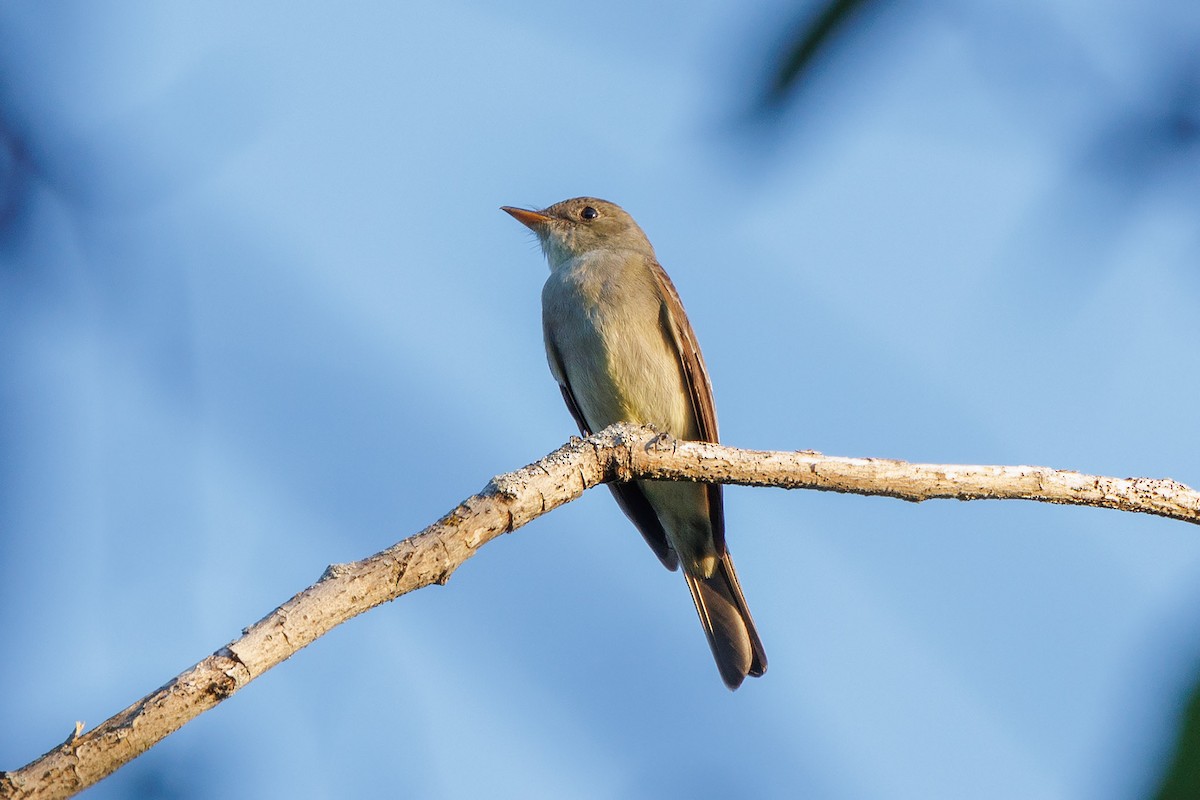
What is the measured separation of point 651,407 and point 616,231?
2142mm

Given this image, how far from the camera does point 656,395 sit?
22.8ft

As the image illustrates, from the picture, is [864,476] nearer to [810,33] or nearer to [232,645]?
[232,645]

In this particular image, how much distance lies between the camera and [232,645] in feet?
9.45

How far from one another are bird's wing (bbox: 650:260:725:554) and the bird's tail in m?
0.21

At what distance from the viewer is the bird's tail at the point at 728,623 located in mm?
6766

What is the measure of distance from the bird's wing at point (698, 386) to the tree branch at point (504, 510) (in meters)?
2.12

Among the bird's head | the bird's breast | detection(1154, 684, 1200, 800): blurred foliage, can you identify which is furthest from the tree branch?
the bird's head

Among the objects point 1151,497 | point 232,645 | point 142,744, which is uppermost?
point 232,645

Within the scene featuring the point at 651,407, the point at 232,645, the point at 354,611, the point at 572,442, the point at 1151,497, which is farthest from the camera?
the point at 651,407

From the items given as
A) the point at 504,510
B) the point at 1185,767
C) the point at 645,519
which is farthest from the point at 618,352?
the point at 1185,767

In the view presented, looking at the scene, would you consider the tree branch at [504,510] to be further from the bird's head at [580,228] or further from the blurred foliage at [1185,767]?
the bird's head at [580,228]

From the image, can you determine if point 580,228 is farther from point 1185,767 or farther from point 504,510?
point 1185,767

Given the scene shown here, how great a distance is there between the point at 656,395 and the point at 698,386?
0.89 feet

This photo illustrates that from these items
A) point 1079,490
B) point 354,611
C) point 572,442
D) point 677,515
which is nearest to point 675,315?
point 677,515
